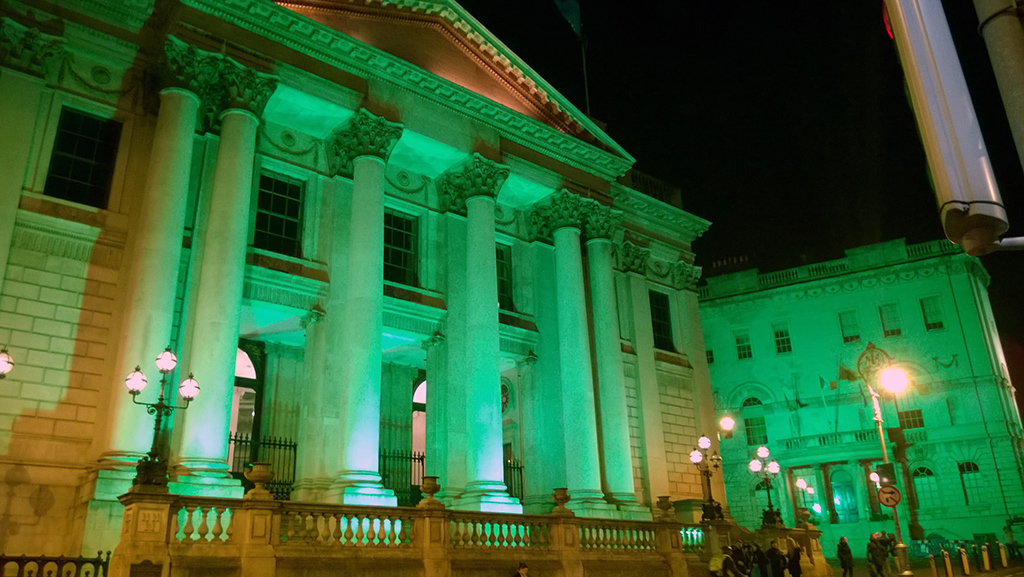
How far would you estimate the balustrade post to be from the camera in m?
12.7

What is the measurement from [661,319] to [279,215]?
1764 centimetres

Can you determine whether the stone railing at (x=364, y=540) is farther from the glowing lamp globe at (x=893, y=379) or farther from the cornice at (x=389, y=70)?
the cornice at (x=389, y=70)

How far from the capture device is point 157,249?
17734 mm

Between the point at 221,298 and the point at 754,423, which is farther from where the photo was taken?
the point at 754,423

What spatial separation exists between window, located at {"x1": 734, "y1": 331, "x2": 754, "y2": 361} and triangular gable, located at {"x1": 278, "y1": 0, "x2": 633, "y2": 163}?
2791cm

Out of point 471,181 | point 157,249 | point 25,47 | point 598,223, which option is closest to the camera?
point 157,249

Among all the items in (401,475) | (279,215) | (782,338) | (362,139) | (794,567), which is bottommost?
(794,567)

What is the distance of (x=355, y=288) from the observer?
2089 centimetres

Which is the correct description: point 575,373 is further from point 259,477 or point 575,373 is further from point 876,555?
point 259,477

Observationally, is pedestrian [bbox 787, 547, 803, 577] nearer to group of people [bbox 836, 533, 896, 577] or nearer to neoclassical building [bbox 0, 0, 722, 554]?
group of people [bbox 836, 533, 896, 577]

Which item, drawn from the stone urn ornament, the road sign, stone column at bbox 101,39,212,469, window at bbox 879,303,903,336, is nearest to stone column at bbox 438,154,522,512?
the stone urn ornament

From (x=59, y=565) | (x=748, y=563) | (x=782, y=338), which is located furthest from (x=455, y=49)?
(x=782, y=338)

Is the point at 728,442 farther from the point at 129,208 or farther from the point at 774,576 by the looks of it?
the point at 129,208

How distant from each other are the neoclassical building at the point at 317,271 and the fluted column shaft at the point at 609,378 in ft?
0.33
